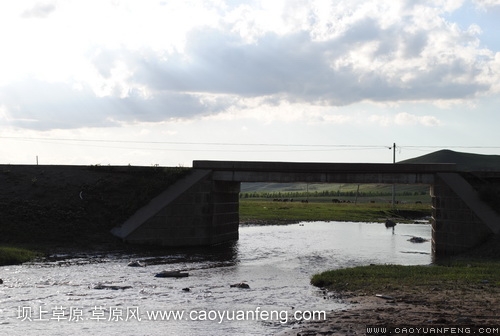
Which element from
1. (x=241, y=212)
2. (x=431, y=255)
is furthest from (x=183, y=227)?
(x=241, y=212)

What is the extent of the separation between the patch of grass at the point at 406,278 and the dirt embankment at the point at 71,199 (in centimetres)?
2514

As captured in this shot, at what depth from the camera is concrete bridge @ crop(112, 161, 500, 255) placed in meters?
50.4

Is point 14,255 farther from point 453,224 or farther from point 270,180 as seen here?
point 453,224

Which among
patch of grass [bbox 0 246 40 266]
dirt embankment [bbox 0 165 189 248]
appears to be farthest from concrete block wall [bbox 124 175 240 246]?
patch of grass [bbox 0 246 40 266]

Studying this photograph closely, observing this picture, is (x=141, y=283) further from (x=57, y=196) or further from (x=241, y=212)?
(x=241, y=212)

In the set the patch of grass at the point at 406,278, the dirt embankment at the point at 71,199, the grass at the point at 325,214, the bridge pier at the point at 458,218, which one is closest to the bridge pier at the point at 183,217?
the dirt embankment at the point at 71,199

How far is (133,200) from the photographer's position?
5731 centimetres

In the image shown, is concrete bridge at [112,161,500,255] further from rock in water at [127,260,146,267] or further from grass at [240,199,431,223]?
grass at [240,199,431,223]

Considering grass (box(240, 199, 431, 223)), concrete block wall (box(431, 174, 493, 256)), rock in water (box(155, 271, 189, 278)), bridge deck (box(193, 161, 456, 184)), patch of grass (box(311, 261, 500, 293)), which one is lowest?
grass (box(240, 199, 431, 223))

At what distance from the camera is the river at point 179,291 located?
76.3ft

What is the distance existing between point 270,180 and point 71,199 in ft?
63.5

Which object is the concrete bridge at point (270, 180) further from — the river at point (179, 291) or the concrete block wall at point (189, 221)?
the river at point (179, 291)

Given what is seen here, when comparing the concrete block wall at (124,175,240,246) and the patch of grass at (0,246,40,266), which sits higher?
the concrete block wall at (124,175,240,246)

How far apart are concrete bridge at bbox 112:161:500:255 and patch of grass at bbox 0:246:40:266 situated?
10015mm
